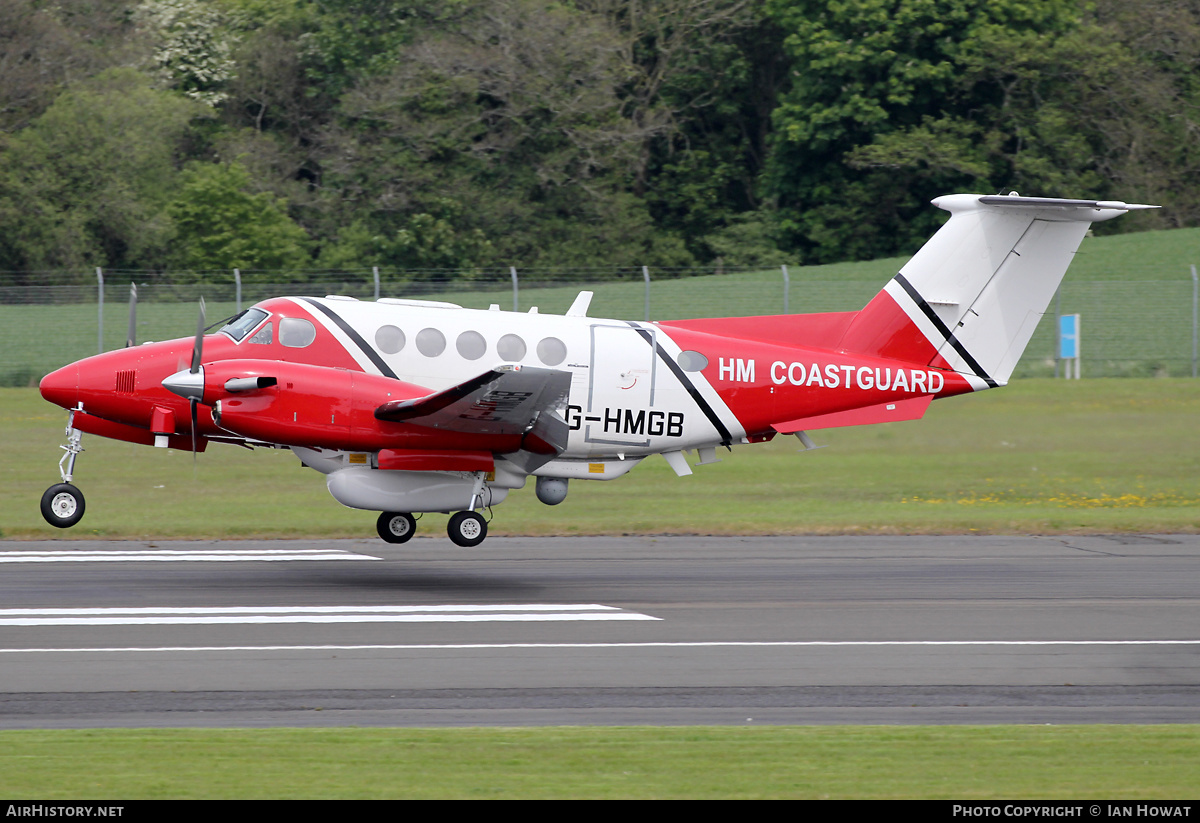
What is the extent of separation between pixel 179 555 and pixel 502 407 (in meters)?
5.21

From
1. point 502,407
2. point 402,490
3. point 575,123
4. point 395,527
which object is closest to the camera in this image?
point 502,407

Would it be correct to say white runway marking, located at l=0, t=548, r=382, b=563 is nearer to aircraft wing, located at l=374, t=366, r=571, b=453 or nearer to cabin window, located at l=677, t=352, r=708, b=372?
aircraft wing, located at l=374, t=366, r=571, b=453

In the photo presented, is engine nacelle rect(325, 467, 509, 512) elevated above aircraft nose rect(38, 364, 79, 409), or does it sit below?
below

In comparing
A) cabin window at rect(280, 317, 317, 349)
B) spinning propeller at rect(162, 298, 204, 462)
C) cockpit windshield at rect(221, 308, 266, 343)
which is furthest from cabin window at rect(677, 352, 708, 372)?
spinning propeller at rect(162, 298, 204, 462)

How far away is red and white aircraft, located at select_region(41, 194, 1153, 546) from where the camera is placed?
1485 cm

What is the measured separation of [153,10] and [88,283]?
59.9 feet

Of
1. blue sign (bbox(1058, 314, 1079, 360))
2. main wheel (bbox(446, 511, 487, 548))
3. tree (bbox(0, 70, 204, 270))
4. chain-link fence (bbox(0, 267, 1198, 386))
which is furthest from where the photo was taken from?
tree (bbox(0, 70, 204, 270))

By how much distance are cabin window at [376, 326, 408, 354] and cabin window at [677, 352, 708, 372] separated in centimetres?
333

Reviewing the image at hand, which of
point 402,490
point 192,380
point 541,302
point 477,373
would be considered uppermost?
point 541,302

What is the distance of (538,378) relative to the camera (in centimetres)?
1423

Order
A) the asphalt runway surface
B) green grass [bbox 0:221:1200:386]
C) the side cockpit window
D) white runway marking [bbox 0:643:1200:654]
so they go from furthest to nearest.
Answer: green grass [bbox 0:221:1200:386] → the side cockpit window → white runway marking [bbox 0:643:1200:654] → the asphalt runway surface

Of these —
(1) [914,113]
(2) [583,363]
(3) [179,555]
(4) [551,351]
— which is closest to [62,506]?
(3) [179,555]

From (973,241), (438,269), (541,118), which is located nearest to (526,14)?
(541,118)

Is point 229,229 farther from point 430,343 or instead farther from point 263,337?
point 430,343
